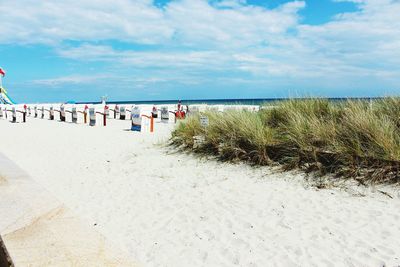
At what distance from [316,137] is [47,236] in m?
4.62

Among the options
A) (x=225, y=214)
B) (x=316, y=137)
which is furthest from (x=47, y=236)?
(x=316, y=137)

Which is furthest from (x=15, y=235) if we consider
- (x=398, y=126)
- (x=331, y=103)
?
(x=331, y=103)

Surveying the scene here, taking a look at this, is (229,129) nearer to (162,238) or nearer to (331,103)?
(331,103)

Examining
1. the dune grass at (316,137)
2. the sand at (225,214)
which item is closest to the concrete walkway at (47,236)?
the sand at (225,214)

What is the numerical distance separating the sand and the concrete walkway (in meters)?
0.30

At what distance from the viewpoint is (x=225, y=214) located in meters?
5.01

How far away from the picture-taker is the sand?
3.80 m

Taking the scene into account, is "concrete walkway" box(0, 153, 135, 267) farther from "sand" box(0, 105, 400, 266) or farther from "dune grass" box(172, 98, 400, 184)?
"dune grass" box(172, 98, 400, 184)

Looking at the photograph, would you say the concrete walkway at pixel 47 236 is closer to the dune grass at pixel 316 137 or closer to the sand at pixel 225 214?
the sand at pixel 225 214

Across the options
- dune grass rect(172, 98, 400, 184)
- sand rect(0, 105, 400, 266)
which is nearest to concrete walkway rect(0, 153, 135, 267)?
sand rect(0, 105, 400, 266)

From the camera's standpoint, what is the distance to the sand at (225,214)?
3.80 m

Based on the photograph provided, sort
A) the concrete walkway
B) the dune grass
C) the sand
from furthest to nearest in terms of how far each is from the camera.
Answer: the dune grass
the sand
the concrete walkway

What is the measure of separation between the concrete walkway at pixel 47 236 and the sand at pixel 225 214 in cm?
30

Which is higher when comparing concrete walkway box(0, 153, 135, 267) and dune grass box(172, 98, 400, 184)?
dune grass box(172, 98, 400, 184)
